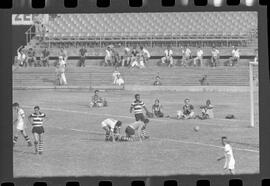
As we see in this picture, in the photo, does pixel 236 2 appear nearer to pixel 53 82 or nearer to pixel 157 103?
pixel 157 103

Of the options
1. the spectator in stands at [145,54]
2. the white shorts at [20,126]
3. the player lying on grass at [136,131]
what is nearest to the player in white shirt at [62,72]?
the spectator in stands at [145,54]

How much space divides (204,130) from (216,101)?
880 mm

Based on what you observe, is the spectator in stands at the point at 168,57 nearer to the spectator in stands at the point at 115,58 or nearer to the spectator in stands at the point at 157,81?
the spectator in stands at the point at 157,81

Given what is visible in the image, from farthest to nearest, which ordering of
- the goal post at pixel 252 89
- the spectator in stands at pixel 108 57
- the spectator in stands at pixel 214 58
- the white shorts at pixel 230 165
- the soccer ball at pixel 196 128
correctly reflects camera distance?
the spectator in stands at pixel 214 58 < the spectator in stands at pixel 108 57 < the soccer ball at pixel 196 128 < the goal post at pixel 252 89 < the white shorts at pixel 230 165

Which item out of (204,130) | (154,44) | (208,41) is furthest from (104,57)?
(204,130)

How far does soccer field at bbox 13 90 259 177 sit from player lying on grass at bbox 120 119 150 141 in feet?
0.50

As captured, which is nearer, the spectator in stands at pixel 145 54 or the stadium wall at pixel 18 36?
the stadium wall at pixel 18 36

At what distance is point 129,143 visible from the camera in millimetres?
19766

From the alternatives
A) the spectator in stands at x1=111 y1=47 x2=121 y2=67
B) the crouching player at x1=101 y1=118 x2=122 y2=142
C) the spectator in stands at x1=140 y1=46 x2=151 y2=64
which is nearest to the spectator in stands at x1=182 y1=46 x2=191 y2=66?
the spectator in stands at x1=140 y1=46 x2=151 y2=64

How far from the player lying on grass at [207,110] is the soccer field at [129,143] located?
129 millimetres

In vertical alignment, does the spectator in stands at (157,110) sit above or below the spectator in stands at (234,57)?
below

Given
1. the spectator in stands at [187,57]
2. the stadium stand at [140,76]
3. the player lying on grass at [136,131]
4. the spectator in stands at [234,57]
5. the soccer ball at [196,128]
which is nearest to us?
the player lying on grass at [136,131]

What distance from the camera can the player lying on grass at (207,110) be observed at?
67.3 feet

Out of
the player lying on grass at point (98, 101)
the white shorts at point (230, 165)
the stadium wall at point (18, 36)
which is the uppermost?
the stadium wall at point (18, 36)
